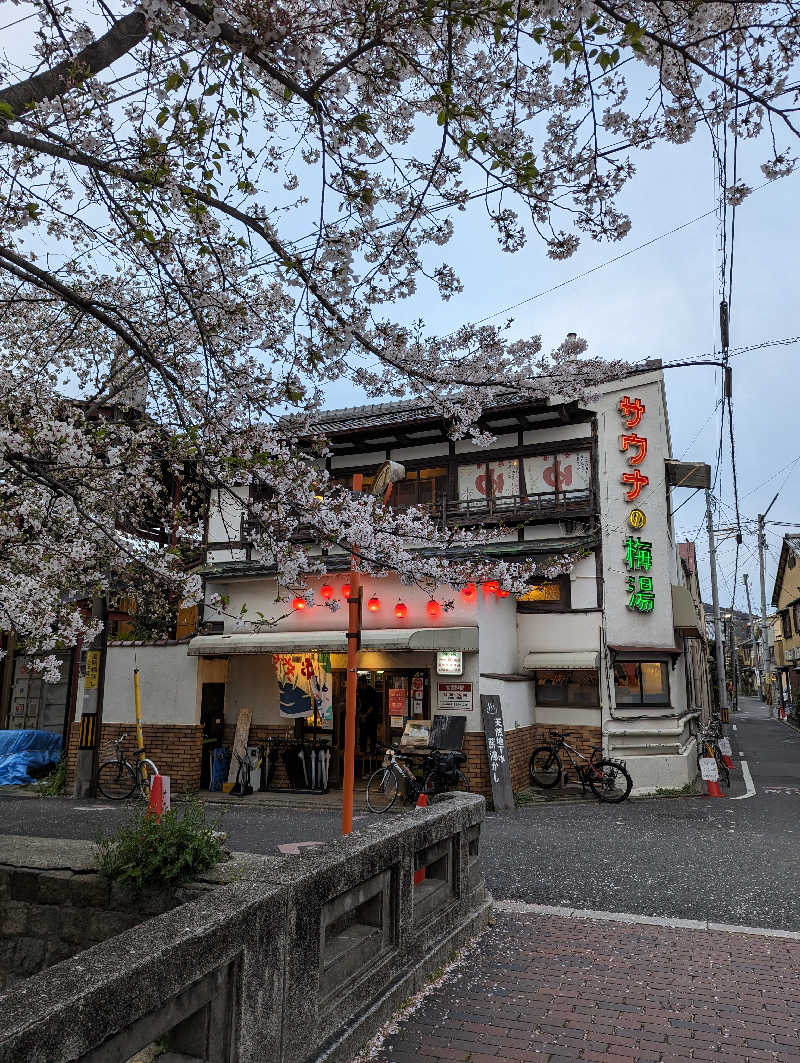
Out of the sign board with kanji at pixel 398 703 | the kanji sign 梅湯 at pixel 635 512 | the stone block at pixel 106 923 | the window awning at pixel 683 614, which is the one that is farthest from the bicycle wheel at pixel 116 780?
the window awning at pixel 683 614

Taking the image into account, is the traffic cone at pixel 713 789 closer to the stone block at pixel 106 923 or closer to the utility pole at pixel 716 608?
the utility pole at pixel 716 608

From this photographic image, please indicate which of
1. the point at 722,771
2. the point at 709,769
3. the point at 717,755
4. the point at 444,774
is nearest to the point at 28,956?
the point at 444,774

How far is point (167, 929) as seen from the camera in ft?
9.68

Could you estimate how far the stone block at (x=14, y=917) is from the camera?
4.70 metres

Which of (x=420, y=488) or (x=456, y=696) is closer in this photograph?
(x=456, y=696)

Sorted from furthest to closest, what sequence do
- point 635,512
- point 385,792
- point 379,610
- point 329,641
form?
point 635,512 → point 379,610 → point 329,641 → point 385,792

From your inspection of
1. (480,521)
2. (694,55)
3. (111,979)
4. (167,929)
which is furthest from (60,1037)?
(480,521)

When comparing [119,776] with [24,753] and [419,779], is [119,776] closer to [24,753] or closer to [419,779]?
[24,753]

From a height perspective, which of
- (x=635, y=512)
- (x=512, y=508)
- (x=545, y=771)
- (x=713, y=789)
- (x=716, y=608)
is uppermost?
(x=512, y=508)

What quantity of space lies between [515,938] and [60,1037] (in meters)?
4.64

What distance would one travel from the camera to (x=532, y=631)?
15977 mm

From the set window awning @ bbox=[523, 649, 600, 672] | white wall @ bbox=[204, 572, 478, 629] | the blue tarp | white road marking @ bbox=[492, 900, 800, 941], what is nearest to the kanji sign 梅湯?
window awning @ bbox=[523, 649, 600, 672]

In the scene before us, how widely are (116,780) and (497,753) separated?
8.11 metres

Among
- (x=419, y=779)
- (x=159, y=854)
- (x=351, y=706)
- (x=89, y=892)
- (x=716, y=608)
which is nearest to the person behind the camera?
(x=159, y=854)
